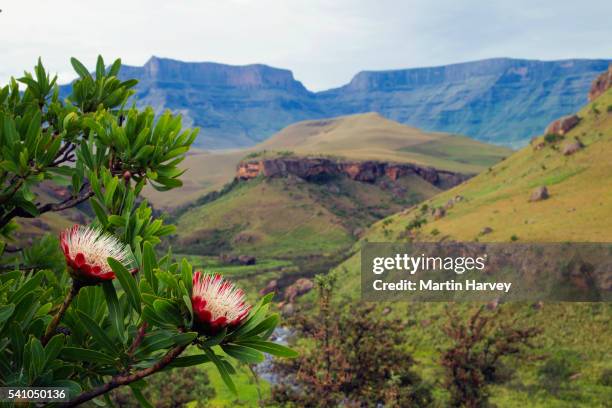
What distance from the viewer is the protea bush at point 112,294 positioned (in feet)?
7.61

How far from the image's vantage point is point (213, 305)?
2.29 metres

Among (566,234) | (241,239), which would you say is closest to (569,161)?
(566,234)

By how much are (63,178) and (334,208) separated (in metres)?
106

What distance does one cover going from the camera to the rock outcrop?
66.6 m

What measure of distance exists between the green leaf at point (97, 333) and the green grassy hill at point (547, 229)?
29237 mm

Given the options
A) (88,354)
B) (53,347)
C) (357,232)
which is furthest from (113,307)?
(357,232)

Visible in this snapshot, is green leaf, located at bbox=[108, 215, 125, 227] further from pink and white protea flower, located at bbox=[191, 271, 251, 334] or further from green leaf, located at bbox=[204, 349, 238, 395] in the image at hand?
green leaf, located at bbox=[204, 349, 238, 395]

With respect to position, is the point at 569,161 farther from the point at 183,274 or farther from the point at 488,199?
the point at 183,274

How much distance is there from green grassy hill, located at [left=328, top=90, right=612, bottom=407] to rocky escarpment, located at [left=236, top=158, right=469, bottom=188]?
51.5 m

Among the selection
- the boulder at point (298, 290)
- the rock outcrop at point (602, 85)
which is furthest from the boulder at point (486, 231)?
the rock outcrop at point (602, 85)

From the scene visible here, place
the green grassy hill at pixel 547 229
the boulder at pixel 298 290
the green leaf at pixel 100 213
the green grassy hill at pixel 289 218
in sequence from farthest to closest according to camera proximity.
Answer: the green grassy hill at pixel 289 218 < the boulder at pixel 298 290 < the green grassy hill at pixel 547 229 < the green leaf at pixel 100 213

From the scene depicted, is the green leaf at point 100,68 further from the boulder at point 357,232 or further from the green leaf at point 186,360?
the boulder at point 357,232

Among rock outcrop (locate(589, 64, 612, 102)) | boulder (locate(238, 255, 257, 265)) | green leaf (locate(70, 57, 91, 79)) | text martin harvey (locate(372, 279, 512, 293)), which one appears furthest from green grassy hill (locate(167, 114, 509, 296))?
green leaf (locate(70, 57, 91, 79))

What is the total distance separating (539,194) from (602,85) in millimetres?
31837
